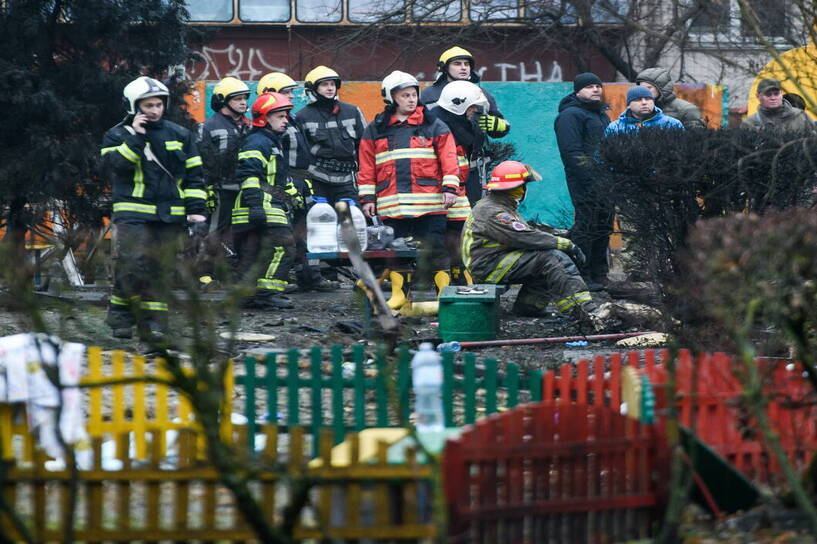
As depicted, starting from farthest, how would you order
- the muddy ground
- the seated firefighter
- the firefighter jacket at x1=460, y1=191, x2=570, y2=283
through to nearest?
the firefighter jacket at x1=460, y1=191, x2=570, y2=283 → the seated firefighter → the muddy ground

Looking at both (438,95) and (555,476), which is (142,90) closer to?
(438,95)

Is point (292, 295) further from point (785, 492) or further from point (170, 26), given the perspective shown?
point (785, 492)

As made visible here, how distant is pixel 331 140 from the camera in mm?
13023

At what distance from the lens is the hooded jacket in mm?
12469

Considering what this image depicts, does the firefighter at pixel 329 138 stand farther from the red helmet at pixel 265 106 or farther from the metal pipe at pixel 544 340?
the metal pipe at pixel 544 340

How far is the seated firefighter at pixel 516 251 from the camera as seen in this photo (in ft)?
31.6

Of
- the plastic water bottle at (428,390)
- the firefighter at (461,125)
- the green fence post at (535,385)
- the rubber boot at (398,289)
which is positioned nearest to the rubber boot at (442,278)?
the rubber boot at (398,289)

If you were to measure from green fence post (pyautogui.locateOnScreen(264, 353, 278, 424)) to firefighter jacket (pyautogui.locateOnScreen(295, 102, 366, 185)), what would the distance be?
7.18m

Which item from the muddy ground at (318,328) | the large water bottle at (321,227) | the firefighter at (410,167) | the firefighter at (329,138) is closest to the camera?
the muddy ground at (318,328)

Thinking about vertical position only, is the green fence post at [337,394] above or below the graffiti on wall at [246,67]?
below

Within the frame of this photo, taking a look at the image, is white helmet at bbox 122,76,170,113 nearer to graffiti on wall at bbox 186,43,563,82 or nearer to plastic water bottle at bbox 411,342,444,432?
plastic water bottle at bbox 411,342,444,432

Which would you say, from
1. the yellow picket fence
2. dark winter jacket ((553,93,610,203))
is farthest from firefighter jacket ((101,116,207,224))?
the yellow picket fence

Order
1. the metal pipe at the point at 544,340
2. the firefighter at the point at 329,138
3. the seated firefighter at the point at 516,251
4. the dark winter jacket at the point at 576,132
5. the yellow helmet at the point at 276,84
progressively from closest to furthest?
the metal pipe at the point at 544,340 → the seated firefighter at the point at 516,251 → the dark winter jacket at the point at 576,132 → the firefighter at the point at 329,138 → the yellow helmet at the point at 276,84

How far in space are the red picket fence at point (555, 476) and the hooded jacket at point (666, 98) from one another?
26.6 ft
